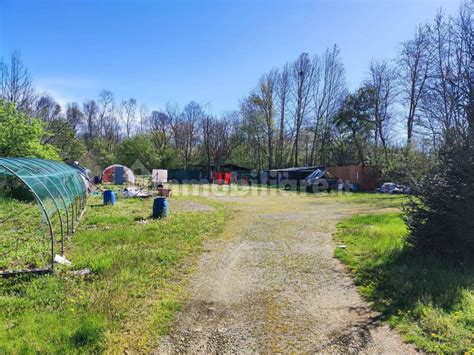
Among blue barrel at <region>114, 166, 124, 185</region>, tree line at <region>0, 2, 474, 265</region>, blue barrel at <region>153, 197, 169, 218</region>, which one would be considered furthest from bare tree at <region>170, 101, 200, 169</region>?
blue barrel at <region>153, 197, 169, 218</region>

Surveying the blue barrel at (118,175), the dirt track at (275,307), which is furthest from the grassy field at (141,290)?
the blue barrel at (118,175)

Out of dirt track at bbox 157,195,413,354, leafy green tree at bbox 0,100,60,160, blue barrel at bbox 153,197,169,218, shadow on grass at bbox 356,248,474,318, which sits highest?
leafy green tree at bbox 0,100,60,160

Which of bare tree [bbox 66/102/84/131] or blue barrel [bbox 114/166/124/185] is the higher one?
bare tree [bbox 66/102/84/131]

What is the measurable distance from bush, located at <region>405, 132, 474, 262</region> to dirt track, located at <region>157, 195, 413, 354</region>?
1.91 meters

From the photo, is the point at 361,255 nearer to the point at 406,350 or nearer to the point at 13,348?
the point at 406,350

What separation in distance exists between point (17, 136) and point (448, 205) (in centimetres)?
1667

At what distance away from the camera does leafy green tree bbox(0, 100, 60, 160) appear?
1352cm

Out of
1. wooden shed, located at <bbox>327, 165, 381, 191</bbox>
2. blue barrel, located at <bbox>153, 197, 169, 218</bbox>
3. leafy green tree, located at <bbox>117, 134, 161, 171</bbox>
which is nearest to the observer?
blue barrel, located at <bbox>153, 197, 169, 218</bbox>

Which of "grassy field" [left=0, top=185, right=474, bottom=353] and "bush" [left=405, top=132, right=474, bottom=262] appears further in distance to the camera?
"bush" [left=405, top=132, right=474, bottom=262]

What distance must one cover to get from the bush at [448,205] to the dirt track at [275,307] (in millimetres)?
1914

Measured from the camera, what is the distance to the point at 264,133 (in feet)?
141

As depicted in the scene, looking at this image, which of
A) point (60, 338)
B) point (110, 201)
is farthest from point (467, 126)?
point (110, 201)

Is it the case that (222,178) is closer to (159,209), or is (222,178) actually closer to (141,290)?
(159,209)

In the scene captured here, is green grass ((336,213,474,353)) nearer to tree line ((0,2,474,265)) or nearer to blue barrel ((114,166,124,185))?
tree line ((0,2,474,265))
